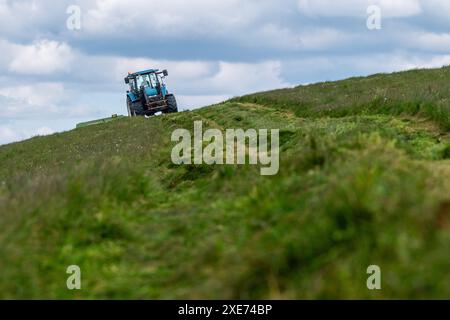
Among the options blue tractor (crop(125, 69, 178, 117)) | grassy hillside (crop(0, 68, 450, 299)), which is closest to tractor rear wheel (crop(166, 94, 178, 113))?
blue tractor (crop(125, 69, 178, 117))

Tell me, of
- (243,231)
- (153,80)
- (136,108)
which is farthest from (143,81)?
(243,231)

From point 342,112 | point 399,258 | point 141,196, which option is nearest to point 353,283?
point 399,258

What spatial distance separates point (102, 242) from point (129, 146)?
14569mm

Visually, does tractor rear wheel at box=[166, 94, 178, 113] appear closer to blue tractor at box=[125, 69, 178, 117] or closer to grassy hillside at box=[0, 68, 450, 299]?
blue tractor at box=[125, 69, 178, 117]

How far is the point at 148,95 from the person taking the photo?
140 ft

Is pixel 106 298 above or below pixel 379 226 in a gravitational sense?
below

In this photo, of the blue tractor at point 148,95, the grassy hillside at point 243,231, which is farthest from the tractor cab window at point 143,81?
the grassy hillside at point 243,231

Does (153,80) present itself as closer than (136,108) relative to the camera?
No

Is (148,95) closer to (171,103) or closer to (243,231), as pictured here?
(171,103)

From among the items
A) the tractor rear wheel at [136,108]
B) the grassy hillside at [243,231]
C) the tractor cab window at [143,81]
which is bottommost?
the grassy hillside at [243,231]

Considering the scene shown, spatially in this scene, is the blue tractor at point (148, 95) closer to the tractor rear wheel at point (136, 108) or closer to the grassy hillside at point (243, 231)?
the tractor rear wheel at point (136, 108)

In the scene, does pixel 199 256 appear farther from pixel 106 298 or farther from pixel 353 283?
pixel 353 283

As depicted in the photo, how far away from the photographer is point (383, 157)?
7734 mm

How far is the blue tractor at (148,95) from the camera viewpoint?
4266 centimetres
